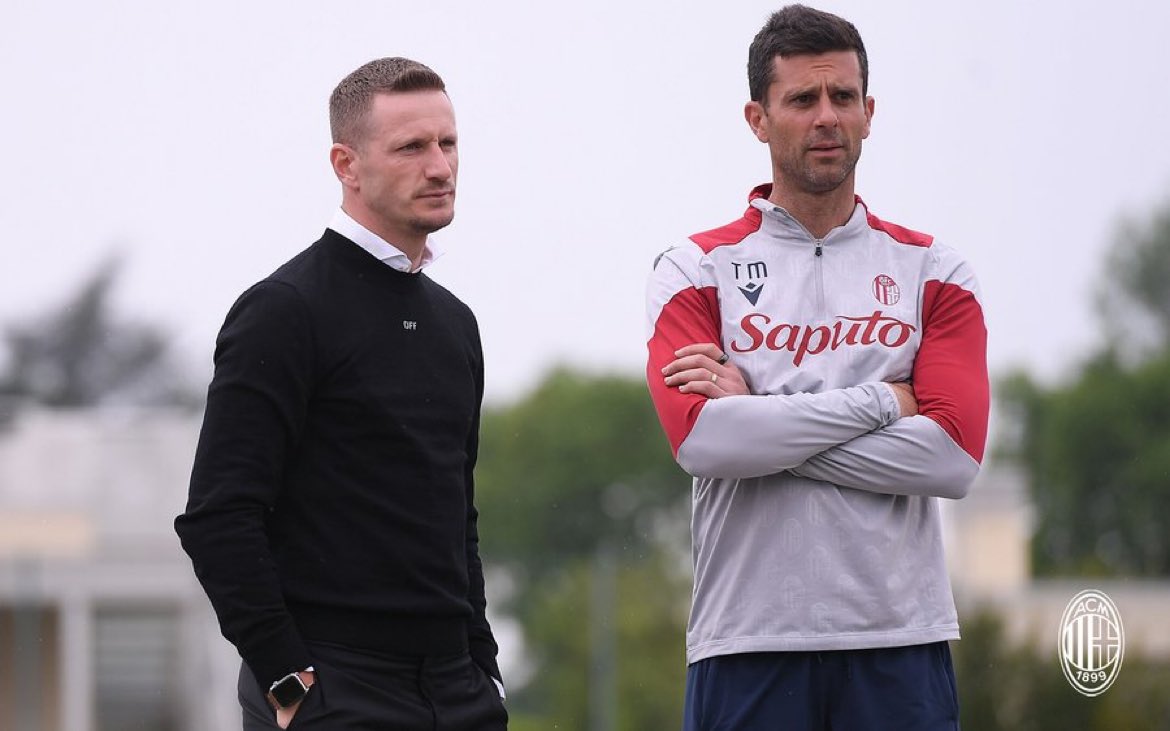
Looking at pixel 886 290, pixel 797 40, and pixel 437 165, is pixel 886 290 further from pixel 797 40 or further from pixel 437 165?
pixel 437 165

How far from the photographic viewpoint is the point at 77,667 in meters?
18.3

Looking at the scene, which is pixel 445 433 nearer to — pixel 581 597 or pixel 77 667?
pixel 77 667

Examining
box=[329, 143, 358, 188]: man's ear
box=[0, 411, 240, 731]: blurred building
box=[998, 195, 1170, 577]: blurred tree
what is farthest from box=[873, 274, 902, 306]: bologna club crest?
box=[998, 195, 1170, 577]: blurred tree

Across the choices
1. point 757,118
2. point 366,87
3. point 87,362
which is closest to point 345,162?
point 366,87

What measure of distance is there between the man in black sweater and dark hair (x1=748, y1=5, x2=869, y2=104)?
1.60 ft

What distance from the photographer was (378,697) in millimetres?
2168

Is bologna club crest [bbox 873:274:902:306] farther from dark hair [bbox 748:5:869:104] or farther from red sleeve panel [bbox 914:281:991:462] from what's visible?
dark hair [bbox 748:5:869:104]

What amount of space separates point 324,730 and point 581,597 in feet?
101

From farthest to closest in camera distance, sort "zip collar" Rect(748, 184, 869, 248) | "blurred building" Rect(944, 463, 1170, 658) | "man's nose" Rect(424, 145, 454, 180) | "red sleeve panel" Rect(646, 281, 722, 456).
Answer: "blurred building" Rect(944, 463, 1170, 658)
"zip collar" Rect(748, 184, 869, 248)
"red sleeve panel" Rect(646, 281, 722, 456)
"man's nose" Rect(424, 145, 454, 180)

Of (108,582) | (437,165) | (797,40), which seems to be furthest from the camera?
(108,582)

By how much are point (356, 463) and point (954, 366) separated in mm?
855

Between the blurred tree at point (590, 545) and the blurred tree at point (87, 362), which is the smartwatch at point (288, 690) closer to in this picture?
the blurred tree at point (590, 545)

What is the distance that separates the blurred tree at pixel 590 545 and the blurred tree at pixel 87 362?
7415 mm

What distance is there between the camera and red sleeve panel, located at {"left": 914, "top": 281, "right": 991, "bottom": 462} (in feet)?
7.92
